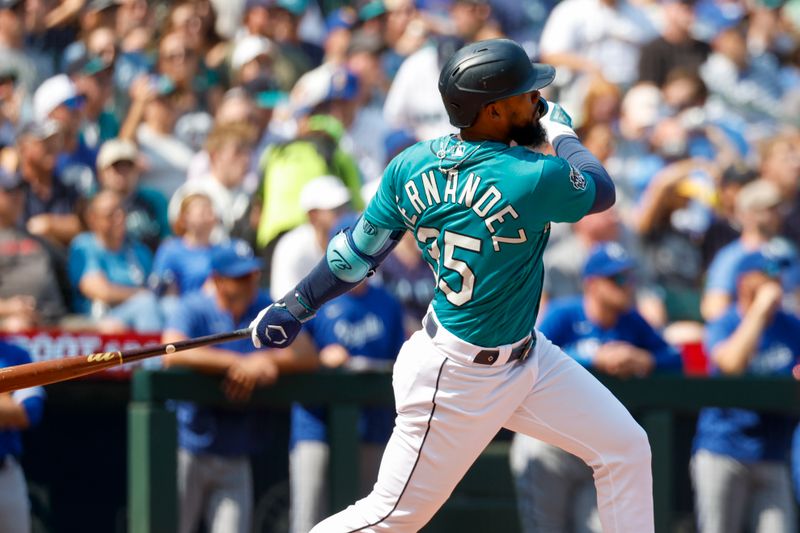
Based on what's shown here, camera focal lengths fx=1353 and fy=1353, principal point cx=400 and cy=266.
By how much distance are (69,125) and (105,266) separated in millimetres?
1151

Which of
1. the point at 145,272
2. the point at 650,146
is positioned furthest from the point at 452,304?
the point at 650,146

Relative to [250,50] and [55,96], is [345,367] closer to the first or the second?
[55,96]

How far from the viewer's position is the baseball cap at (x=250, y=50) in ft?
29.6

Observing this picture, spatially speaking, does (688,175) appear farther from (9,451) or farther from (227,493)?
(9,451)

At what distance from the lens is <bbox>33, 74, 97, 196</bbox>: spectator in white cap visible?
767 cm

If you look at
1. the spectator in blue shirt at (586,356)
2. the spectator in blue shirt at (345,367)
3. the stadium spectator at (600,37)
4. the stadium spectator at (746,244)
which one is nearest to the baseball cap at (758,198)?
the stadium spectator at (746,244)

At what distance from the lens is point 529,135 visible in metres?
4.32

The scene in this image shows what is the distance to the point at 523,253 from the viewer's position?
13.9 feet

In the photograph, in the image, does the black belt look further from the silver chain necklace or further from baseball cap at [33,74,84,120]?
baseball cap at [33,74,84,120]

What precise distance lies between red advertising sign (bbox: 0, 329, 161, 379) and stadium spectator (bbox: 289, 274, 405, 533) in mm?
769

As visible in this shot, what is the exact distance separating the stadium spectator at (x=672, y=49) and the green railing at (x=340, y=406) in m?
4.16

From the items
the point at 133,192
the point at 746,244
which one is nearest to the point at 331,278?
the point at 746,244

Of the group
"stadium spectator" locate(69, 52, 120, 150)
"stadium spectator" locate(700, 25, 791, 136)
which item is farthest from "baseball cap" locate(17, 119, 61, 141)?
"stadium spectator" locate(700, 25, 791, 136)

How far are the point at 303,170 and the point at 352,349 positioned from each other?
163cm
